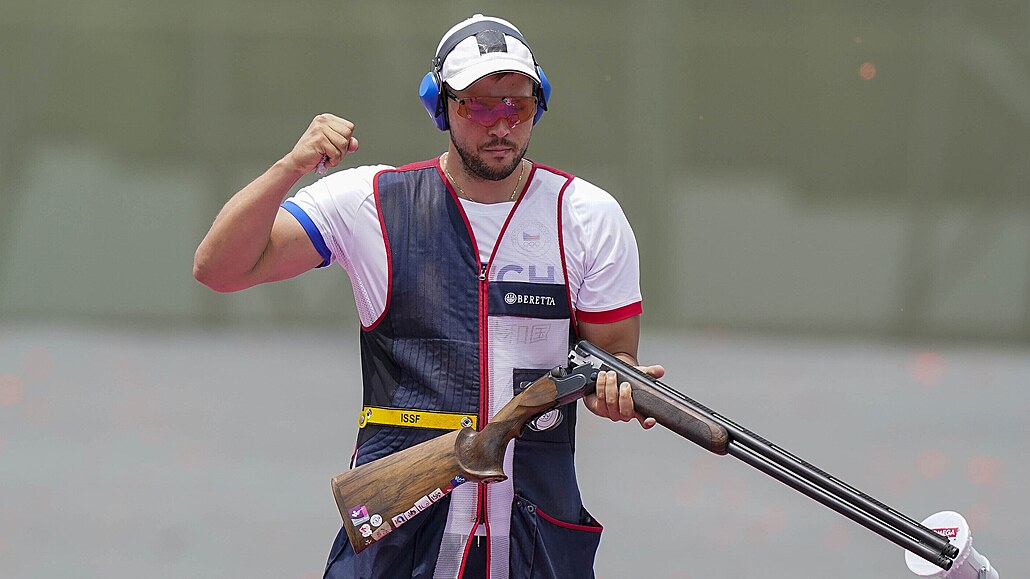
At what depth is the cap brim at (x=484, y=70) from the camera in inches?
118

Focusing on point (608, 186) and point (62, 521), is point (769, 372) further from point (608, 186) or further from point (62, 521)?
point (62, 521)

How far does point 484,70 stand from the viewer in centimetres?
301

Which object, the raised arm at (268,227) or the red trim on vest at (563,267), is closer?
the raised arm at (268,227)

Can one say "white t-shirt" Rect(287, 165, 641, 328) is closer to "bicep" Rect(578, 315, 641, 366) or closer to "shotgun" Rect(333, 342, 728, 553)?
"bicep" Rect(578, 315, 641, 366)

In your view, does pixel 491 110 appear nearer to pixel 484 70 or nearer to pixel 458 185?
pixel 484 70

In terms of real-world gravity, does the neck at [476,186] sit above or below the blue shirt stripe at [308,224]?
above

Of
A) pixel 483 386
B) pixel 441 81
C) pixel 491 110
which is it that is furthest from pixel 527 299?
pixel 441 81

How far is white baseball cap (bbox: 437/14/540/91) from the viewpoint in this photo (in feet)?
9.93

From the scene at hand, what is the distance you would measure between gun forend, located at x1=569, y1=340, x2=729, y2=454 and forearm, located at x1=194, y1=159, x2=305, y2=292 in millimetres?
770

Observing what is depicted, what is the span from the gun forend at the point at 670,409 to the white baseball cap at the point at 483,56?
27.1 inches

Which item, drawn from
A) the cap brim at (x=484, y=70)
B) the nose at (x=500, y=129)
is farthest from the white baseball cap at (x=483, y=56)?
the nose at (x=500, y=129)

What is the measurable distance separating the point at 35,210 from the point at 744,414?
7047 mm

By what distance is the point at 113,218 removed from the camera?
12320mm

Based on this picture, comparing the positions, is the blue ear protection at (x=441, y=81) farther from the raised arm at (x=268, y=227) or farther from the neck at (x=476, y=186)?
the raised arm at (x=268, y=227)
